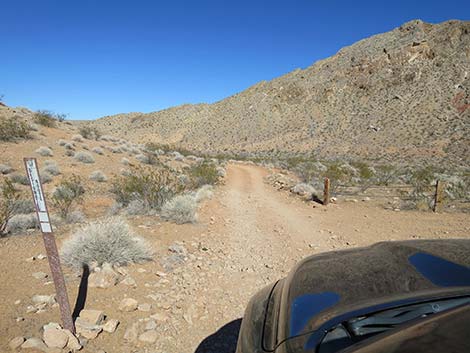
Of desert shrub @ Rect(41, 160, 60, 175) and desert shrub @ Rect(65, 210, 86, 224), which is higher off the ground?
desert shrub @ Rect(41, 160, 60, 175)

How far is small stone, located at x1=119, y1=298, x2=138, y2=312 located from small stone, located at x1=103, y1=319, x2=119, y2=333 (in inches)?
11.0

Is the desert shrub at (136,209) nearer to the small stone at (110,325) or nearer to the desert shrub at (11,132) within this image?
the small stone at (110,325)

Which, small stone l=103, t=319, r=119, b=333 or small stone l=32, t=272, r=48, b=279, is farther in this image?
small stone l=32, t=272, r=48, b=279

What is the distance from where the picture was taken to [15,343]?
2959 millimetres

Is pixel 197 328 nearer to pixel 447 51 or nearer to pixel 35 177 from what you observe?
pixel 35 177

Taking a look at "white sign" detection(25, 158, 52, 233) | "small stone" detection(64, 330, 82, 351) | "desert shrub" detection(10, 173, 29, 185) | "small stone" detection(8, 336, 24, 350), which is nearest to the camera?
"white sign" detection(25, 158, 52, 233)

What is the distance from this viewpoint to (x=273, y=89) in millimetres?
75250

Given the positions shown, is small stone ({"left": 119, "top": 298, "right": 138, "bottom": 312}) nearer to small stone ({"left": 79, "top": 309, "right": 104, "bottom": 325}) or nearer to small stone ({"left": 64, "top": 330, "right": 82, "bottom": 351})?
small stone ({"left": 79, "top": 309, "right": 104, "bottom": 325})

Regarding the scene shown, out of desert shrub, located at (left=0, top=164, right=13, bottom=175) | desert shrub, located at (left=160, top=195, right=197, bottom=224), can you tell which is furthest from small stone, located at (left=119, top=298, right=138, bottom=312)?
desert shrub, located at (left=0, top=164, right=13, bottom=175)

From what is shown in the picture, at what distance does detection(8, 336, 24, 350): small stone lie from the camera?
2.94 metres

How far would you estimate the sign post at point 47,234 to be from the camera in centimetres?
280

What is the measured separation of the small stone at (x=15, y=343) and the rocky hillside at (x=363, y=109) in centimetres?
4205

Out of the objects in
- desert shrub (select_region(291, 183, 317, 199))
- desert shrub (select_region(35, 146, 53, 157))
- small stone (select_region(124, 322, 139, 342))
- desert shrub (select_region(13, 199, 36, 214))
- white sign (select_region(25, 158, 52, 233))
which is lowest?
desert shrub (select_region(291, 183, 317, 199))

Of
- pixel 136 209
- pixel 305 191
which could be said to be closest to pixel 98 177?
pixel 136 209
